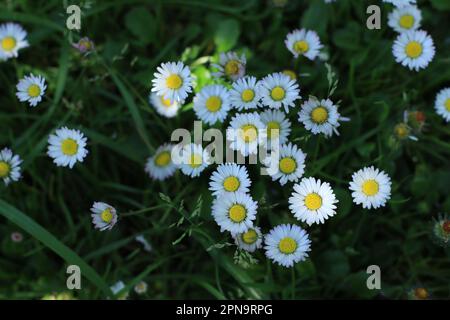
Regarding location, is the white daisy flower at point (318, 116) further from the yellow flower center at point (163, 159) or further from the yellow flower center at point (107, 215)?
the yellow flower center at point (107, 215)

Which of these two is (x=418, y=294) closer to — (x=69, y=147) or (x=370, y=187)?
(x=370, y=187)

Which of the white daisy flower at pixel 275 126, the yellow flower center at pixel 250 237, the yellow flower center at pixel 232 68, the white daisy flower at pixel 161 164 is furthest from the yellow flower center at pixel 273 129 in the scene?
the white daisy flower at pixel 161 164

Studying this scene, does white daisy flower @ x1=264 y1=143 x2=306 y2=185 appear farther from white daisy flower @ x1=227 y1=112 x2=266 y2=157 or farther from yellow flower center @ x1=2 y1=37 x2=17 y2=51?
yellow flower center @ x1=2 y1=37 x2=17 y2=51

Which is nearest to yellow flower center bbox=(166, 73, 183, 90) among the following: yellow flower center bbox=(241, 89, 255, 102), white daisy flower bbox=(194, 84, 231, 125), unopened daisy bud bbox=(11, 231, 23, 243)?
white daisy flower bbox=(194, 84, 231, 125)

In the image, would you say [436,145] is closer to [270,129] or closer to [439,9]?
[439,9]

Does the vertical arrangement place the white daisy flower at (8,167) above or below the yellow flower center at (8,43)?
below
